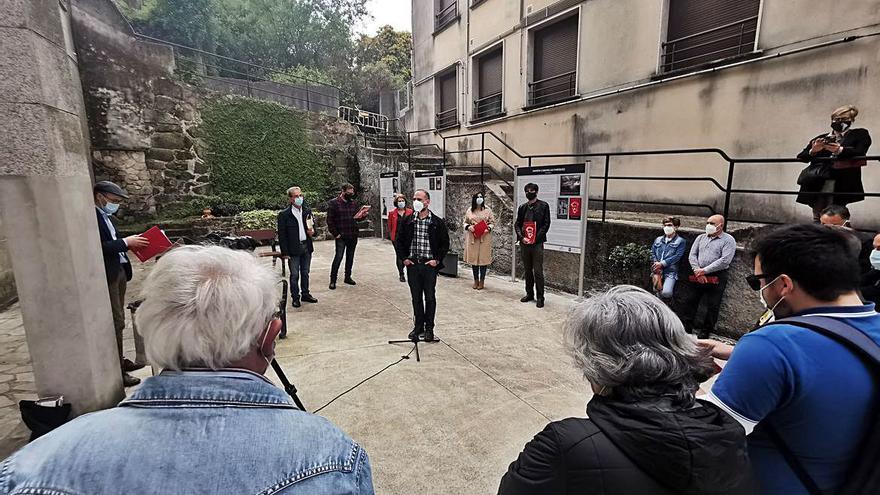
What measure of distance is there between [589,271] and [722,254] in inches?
80.4

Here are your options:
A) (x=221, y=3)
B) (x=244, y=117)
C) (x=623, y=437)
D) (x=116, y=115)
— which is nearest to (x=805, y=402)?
(x=623, y=437)

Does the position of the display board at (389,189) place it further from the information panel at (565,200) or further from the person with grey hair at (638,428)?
the person with grey hair at (638,428)

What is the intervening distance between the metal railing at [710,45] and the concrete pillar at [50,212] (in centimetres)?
829

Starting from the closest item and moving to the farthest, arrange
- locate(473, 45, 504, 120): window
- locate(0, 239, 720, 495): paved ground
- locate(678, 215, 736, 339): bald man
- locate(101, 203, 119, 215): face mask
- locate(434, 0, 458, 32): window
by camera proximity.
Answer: locate(0, 239, 720, 495): paved ground, locate(101, 203, 119, 215): face mask, locate(678, 215, 736, 339): bald man, locate(473, 45, 504, 120): window, locate(434, 0, 458, 32): window

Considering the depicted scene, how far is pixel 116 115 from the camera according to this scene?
10367 millimetres

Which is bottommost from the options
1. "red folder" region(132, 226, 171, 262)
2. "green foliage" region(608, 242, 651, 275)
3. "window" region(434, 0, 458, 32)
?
"green foliage" region(608, 242, 651, 275)

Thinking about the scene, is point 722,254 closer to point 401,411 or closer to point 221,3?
point 401,411

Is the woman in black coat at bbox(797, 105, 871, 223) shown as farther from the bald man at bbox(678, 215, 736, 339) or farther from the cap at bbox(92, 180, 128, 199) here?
the cap at bbox(92, 180, 128, 199)

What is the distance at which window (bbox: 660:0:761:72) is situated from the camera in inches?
249

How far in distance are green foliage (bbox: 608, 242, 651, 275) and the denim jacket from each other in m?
0.44

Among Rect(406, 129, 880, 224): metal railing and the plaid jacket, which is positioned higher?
Rect(406, 129, 880, 224): metal railing

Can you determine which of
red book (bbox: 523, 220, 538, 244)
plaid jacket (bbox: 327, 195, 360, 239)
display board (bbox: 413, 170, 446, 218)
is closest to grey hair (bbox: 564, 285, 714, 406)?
red book (bbox: 523, 220, 538, 244)

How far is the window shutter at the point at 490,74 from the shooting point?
37.1ft

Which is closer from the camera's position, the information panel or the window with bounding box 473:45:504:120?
the information panel
